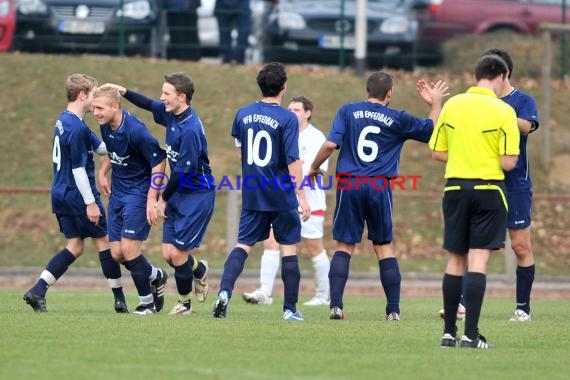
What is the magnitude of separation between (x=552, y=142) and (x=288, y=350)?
1615cm

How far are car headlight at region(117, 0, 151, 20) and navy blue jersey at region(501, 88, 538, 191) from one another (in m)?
15.4

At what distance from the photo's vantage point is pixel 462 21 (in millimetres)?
26312

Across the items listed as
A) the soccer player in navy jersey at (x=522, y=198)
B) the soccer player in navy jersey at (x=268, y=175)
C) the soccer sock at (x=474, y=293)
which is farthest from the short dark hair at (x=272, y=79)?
the soccer sock at (x=474, y=293)

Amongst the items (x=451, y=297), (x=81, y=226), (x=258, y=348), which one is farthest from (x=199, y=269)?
(x=451, y=297)

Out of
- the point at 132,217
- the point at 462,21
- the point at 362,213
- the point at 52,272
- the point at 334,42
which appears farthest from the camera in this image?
the point at 334,42

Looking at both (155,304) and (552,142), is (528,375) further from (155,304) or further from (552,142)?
(552,142)

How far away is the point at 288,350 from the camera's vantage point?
8.74 m

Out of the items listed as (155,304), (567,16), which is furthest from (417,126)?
(567,16)

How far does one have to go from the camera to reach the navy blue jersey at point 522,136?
37.0 ft

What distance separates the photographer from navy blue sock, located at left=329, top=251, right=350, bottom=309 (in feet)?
38.0

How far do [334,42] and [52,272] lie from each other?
15.7 metres

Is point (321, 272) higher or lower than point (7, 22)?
lower

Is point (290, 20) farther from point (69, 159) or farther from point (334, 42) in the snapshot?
point (69, 159)

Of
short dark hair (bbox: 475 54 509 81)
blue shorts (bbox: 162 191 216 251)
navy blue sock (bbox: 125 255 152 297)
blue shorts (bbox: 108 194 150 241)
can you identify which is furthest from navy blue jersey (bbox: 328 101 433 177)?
short dark hair (bbox: 475 54 509 81)
